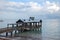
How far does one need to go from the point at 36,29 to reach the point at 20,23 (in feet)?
24.7

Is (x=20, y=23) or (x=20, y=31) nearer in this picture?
(x=20, y=31)

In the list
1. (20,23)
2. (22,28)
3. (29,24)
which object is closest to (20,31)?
(22,28)

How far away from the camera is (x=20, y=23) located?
50.8 metres

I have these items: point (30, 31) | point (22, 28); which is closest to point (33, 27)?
point (30, 31)

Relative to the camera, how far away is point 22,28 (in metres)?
46.5

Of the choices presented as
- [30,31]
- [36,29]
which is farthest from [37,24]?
[30,31]

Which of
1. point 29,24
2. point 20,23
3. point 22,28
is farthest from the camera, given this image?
point 29,24

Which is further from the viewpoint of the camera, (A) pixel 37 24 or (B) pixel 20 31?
(A) pixel 37 24

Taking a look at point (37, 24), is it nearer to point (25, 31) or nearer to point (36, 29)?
point (36, 29)

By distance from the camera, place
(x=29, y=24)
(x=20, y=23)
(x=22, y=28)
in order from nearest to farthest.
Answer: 1. (x=22, y=28)
2. (x=20, y=23)
3. (x=29, y=24)

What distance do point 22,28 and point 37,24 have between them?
38.4ft

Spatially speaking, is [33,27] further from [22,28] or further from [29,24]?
[22,28]

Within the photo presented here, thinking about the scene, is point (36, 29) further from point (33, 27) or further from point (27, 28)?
point (27, 28)

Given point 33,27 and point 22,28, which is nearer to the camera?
point 22,28
